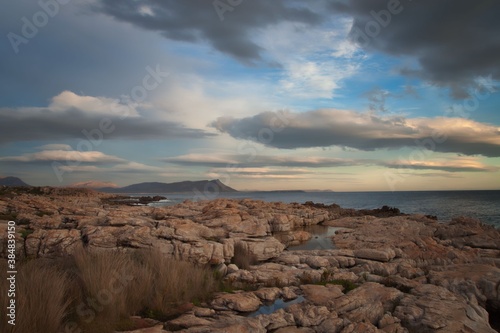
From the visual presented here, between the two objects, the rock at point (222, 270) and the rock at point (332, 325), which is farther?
the rock at point (222, 270)

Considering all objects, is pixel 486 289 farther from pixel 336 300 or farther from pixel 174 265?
pixel 174 265

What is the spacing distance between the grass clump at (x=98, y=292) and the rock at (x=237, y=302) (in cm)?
51

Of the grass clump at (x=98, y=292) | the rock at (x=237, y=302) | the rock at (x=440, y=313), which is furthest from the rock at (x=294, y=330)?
the rock at (x=440, y=313)

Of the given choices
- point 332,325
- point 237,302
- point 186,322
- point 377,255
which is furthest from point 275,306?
point 377,255

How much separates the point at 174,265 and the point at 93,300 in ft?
7.94

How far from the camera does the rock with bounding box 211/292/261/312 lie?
27.5 ft

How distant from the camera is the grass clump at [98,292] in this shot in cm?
595

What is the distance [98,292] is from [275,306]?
4.93 m

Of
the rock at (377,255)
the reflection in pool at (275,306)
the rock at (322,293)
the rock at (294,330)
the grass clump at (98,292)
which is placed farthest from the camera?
the rock at (377,255)

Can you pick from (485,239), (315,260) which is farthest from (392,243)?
(315,260)

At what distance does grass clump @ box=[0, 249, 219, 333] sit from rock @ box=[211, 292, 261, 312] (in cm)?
51

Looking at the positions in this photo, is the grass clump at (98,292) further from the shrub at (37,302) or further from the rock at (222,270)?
the rock at (222,270)

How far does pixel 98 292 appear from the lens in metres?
7.23

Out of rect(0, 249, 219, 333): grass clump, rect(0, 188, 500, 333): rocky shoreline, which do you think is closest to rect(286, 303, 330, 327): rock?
rect(0, 188, 500, 333): rocky shoreline
